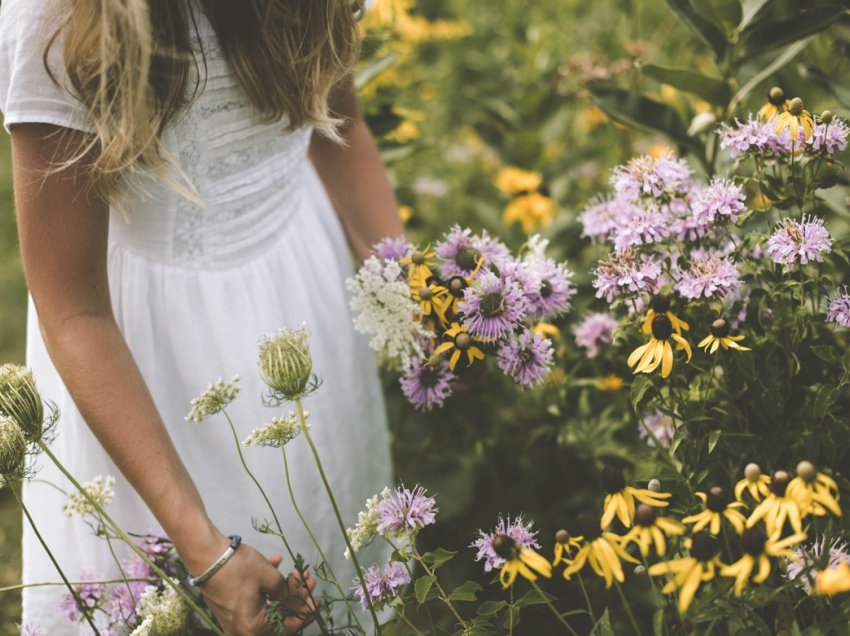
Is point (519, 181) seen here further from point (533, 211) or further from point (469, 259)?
point (469, 259)

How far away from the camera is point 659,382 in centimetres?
86

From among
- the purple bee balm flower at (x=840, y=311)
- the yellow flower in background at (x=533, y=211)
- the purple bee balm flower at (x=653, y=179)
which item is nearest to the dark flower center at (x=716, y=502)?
the purple bee balm flower at (x=840, y=311)

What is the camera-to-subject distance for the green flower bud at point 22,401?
0.76 metres

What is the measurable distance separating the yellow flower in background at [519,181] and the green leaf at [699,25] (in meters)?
0.69

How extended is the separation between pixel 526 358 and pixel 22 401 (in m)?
0.48

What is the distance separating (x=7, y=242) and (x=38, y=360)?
7.54 ft

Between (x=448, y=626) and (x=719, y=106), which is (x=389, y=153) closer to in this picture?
(x=719, y=106)

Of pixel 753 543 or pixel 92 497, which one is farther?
pixel 92 497

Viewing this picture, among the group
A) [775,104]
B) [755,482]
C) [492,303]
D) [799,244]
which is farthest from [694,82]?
[755,482]

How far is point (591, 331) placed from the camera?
1.14 meters

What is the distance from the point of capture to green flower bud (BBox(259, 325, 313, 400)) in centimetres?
73

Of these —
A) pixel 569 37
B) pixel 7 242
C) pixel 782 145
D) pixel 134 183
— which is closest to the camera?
pixel 782 145

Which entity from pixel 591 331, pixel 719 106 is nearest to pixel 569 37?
pixel 719 106

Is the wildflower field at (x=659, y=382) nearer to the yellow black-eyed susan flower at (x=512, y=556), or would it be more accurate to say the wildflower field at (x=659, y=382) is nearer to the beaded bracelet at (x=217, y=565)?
the yellow black-eyed susan flower at (x=512, y=556)
